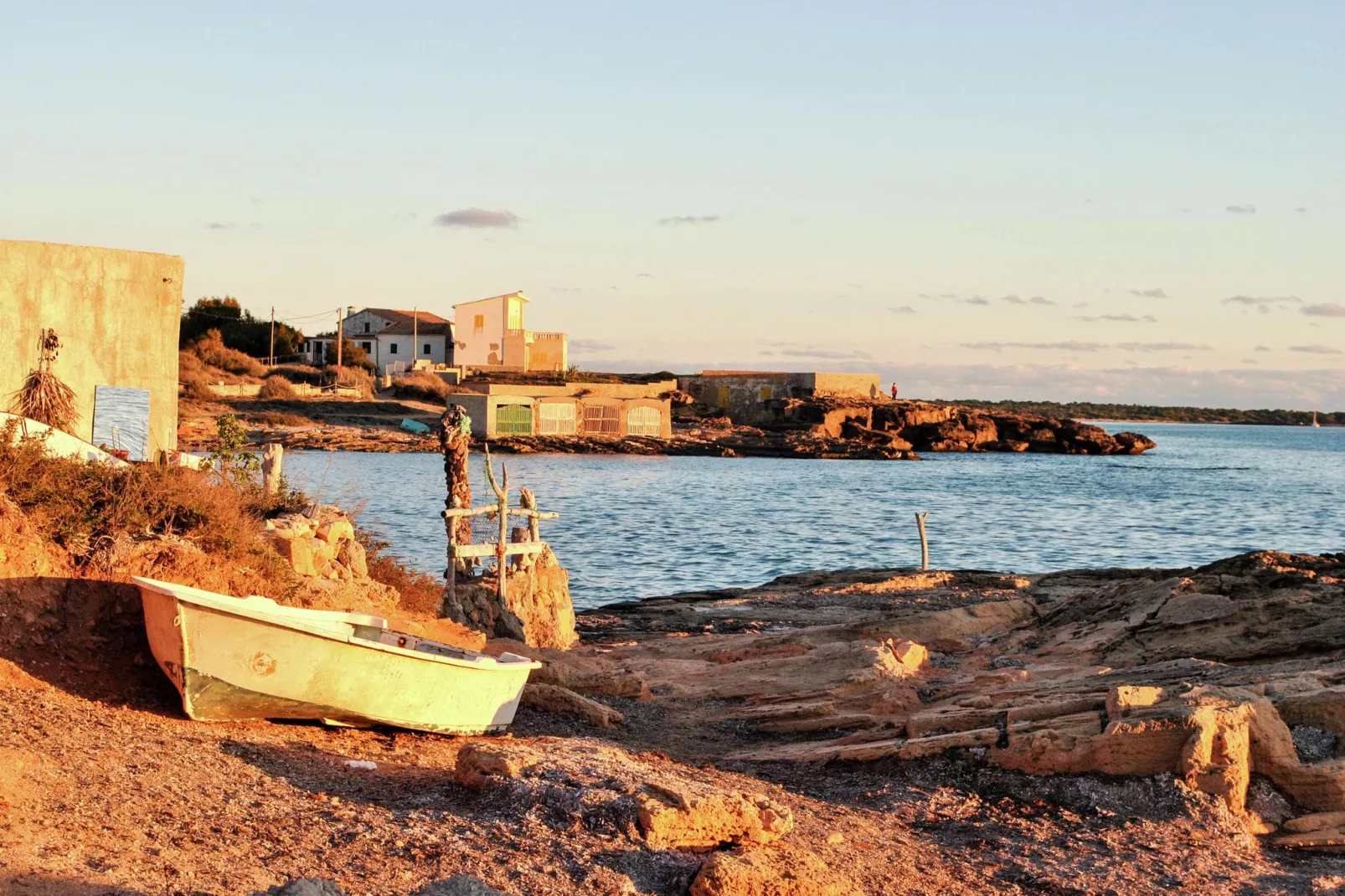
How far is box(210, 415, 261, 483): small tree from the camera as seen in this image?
44.6 ft

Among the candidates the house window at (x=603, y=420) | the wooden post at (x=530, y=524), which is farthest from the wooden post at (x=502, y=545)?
the house window at (x=603, y=420)

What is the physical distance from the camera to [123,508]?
989 centimetres

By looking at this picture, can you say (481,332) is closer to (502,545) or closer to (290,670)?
(502,545)

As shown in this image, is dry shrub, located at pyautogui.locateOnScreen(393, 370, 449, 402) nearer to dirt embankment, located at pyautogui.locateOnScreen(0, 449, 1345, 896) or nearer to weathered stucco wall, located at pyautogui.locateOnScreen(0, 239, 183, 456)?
weathered stucco wall, located at pyautogui.locateOnScreen(0, 239, 183, 456)

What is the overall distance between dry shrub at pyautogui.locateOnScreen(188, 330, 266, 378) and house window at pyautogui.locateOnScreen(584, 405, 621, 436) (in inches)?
809

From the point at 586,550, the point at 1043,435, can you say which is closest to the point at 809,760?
the point at 586,550

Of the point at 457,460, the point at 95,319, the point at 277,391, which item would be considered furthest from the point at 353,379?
the point at 457,460

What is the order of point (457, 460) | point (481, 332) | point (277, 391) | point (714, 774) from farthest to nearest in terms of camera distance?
point (481, 332)
point (277, 391)
point (457, 460)
point (714, 774)

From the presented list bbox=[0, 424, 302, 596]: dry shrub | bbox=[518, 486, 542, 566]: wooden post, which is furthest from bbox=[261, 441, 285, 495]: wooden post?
bbox=[518, 486, 542, 566]: wooden post

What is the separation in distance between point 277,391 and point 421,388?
9.67 m

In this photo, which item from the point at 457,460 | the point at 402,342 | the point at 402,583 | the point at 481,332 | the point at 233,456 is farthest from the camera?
the point at 402,342

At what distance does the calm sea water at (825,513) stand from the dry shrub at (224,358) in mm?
18379

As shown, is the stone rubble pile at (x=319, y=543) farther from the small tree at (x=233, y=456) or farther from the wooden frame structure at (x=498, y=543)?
the wooden frame structure at (x=498, y=543)

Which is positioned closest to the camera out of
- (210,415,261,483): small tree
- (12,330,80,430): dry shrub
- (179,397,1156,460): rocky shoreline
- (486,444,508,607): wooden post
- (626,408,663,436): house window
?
(210,415,261,483): small tree
